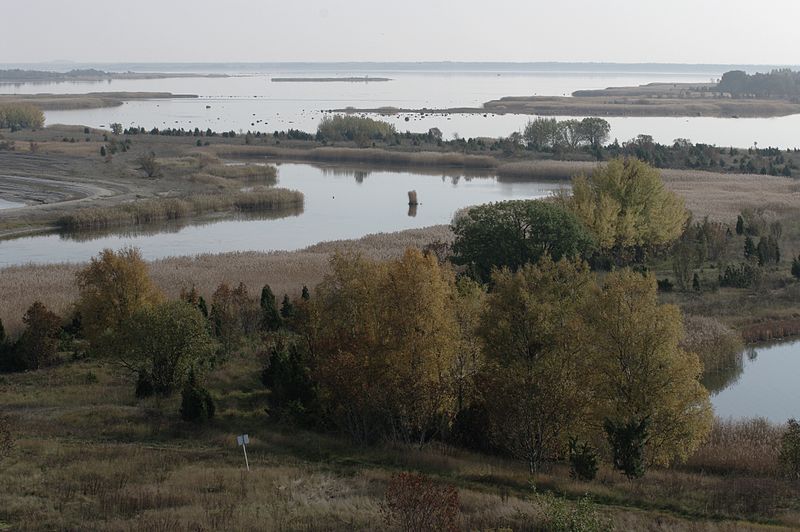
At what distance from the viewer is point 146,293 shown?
27.9 m

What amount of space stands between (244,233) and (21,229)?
42.9 feet

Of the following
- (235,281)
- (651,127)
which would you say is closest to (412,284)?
(235,281)

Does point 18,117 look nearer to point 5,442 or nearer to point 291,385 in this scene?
point 291,385

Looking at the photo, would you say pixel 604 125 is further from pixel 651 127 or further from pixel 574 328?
pixel 574 328

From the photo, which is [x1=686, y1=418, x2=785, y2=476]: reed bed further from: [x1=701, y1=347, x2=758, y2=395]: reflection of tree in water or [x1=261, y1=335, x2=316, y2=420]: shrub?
[x1=261, y1=335, x2=316, y2=420]: shrub

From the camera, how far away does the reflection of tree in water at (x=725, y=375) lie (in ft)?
96.3

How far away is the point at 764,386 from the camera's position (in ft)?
95.9

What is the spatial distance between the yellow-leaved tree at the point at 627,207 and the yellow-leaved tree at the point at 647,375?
21319 mm

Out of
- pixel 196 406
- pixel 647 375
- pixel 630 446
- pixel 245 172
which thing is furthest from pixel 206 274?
pixel 245 172

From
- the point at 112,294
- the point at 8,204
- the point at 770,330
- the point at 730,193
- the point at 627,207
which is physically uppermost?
the point at 627,207

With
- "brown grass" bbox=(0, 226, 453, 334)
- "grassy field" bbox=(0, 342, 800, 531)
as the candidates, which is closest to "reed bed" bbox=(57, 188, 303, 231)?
"brown grass" bbox=(0, 226, 453, 334)

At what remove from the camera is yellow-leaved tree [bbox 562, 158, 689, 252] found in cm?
4284

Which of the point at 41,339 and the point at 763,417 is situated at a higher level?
the point at 41,339

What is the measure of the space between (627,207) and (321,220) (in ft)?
76.0
